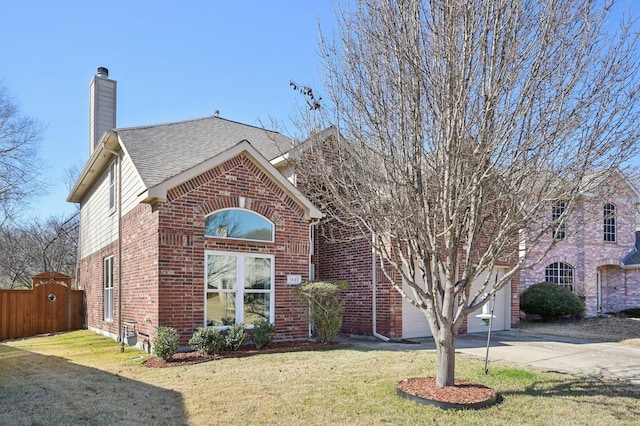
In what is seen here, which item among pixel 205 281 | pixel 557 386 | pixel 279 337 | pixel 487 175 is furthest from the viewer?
pixel 279 337

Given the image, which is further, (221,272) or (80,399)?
(221,272)

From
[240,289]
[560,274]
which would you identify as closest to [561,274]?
[560,274]

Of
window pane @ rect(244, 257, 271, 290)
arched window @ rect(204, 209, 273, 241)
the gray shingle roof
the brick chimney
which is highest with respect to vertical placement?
the brick chimney

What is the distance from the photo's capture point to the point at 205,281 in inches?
410

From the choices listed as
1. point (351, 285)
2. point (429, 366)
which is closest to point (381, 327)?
point (351, 285)

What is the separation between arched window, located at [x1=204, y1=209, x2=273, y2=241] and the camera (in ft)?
35.1

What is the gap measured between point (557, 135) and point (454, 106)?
1284mm

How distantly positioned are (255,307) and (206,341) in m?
1.84

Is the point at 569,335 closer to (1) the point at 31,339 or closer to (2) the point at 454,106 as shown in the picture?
(2) the point at 454,106

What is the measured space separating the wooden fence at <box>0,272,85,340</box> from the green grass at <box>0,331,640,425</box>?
6399 mm

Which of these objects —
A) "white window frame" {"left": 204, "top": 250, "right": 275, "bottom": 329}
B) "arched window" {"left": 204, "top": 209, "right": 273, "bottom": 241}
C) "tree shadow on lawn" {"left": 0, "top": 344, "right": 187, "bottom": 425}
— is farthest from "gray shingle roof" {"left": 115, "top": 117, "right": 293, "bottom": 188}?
"tree shadow on lawn" {"left": 0, "top": 344, "right": 187, "bottom": 425}

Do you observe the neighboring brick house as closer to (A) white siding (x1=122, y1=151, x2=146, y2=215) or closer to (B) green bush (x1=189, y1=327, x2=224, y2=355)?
(B) green bush (x1=189, y1=327, x2=224, y2=355)

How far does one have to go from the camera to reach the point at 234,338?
9.91 meters

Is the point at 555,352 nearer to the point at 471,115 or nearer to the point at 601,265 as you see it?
the point at 471,115
